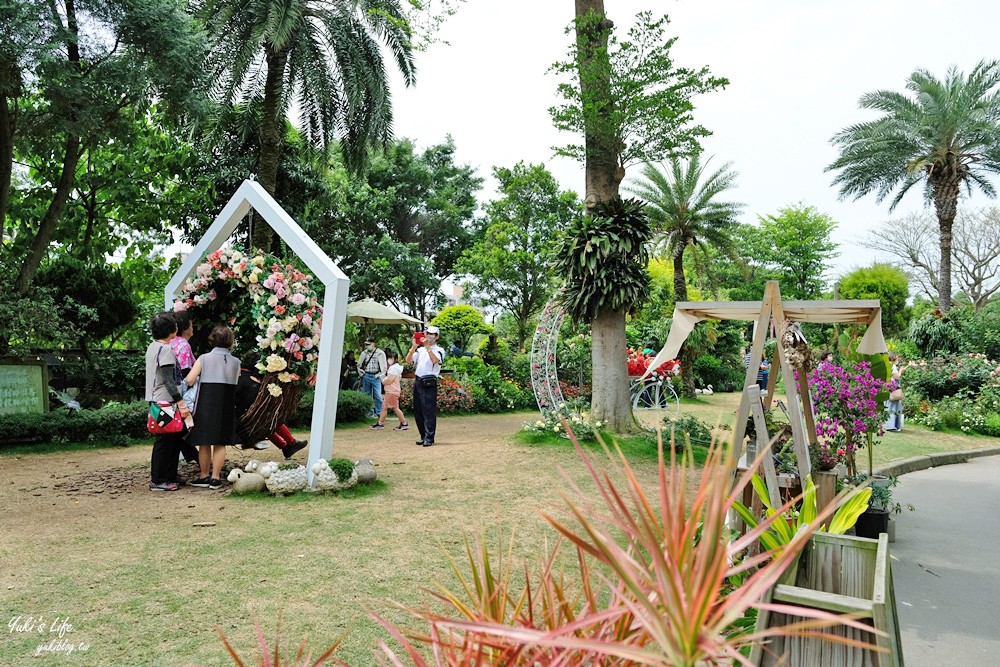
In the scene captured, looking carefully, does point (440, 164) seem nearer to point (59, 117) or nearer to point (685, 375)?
point (685, 375)

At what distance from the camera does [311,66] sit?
50.0 ft

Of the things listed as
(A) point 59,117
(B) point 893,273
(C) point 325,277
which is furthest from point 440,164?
(C) point 325,277

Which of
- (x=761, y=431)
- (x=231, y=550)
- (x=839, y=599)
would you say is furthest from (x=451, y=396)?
(x=839, y=599)

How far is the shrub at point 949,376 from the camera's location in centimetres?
1825

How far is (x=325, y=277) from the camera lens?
7.09 meters

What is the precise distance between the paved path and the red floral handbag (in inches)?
249

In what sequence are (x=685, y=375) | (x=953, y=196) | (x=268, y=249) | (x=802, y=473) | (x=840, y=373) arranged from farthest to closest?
(x=953, y=196) → (x=685, y=375) → (x=268, y=249) → (x=840, y=373) → (x=802, y=473)

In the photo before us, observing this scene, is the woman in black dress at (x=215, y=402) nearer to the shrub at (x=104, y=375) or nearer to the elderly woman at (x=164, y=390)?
the elderly woman at (x=164, y=390)

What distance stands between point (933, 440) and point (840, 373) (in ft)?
30.9

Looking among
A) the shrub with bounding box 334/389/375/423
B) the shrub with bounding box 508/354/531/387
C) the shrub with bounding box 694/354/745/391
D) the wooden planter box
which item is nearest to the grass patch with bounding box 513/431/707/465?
the shrub with bounding box 334/389/375/423

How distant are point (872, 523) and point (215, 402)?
6357 mm

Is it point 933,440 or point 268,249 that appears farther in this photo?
point 268,249

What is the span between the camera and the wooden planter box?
5.44ft

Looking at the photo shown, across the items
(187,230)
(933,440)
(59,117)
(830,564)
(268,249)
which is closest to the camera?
(830,564)
